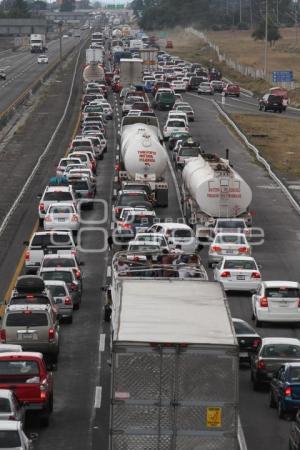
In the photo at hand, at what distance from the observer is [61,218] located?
53.2m

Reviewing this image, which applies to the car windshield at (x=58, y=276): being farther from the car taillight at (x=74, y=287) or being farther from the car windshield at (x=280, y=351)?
the car windshield at (x=280, y=351)

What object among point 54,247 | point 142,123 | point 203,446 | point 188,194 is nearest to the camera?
point 203,446

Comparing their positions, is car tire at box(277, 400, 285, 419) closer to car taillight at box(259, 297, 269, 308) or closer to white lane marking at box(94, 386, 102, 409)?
white lane marking at box(94, 386, 102, 409)

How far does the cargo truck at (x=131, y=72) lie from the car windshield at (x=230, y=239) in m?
79.1

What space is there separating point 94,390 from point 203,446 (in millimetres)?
8759

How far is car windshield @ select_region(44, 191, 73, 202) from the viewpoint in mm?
56500

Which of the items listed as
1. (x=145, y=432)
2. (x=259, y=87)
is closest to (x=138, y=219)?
(x=145, y=432)

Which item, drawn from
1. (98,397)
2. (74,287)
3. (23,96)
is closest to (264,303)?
(74,287)

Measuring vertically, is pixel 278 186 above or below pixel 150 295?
below

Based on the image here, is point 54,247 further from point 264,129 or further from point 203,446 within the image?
point 264,129

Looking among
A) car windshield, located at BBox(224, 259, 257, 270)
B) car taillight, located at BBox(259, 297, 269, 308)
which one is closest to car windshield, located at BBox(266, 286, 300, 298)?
car taillight, located at BBox(259, 297, 269, 308)

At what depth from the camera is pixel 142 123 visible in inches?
3054

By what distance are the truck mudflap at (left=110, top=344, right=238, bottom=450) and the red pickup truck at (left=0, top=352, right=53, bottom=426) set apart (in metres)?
4.67

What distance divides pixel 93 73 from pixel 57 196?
79.1 m
